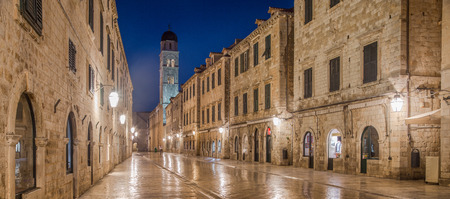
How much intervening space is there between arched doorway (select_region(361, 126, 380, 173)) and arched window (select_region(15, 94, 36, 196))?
14.9 m

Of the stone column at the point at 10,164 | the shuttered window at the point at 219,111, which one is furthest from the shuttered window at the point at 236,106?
the stone column at the point at 10,164

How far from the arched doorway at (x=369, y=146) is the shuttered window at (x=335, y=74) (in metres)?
3.26

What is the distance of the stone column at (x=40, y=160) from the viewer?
727 centimetres

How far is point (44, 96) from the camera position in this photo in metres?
7.50

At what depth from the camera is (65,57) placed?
31.2ft

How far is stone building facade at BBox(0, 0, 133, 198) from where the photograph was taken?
18.0 feet

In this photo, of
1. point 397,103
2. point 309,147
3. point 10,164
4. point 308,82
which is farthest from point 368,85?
point 10,164

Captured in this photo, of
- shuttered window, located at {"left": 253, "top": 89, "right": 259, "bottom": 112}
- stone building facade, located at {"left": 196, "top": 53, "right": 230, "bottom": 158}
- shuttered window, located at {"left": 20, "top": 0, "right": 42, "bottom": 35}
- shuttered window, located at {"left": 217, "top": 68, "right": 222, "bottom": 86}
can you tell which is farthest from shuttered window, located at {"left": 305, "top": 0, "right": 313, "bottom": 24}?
shuttered window, located at {"left": 20, "top": 0, "right": 42, "bottom": 35}

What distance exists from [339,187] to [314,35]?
11801 millimetres

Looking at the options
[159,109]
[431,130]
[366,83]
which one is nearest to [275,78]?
[366,83]

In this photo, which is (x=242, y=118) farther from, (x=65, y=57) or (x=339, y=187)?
(x=65, y=57)

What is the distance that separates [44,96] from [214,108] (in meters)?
37.1

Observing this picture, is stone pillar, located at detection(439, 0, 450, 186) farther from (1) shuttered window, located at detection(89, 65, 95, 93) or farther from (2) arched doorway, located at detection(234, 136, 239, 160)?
(2) arched doorway, located at detection(234, 136, 239, 160)

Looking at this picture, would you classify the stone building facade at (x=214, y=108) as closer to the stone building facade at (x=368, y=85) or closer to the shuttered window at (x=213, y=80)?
the shuttered window at (x=213, y=80)
